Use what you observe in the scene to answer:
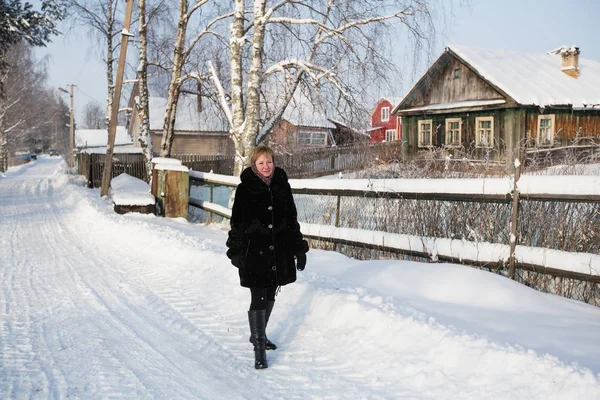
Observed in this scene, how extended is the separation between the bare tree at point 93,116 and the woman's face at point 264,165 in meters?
147

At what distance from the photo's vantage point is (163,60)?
706 inches

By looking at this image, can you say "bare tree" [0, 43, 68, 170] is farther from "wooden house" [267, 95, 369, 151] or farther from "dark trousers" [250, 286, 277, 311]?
"dark trousers" [250, 286, 277, 311]

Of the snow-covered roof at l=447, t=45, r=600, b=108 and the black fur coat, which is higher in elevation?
the snow-covered roof at l=447, t=45, r=600, b=108

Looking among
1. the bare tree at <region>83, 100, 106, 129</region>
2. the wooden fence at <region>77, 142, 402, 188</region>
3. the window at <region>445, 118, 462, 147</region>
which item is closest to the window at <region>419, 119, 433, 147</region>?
the window at <region>445, 118, 462, 147</region>

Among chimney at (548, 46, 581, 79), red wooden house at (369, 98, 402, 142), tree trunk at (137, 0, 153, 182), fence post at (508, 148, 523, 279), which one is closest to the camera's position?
fence post at (508, 148, 523, 279)

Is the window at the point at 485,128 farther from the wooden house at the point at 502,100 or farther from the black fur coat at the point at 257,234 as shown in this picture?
the black fur coat at the point at 257,234

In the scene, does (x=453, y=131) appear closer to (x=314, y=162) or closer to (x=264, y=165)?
(x=314, y=162)

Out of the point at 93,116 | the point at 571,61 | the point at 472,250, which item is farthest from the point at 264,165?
the point at 93,116

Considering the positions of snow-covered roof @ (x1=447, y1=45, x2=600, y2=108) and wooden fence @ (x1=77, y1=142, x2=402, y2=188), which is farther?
wooden fence @ (x1=77, y1=142, x2=402, y2=188)

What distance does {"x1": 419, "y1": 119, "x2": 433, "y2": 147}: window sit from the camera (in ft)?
87.6

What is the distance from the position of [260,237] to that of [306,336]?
1241mm

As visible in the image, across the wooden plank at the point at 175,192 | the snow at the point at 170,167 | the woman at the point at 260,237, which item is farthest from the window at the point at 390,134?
the woman at the point at 260,237

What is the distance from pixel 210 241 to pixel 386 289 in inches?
161

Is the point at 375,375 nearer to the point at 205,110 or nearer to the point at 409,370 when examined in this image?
the point at 409,370
